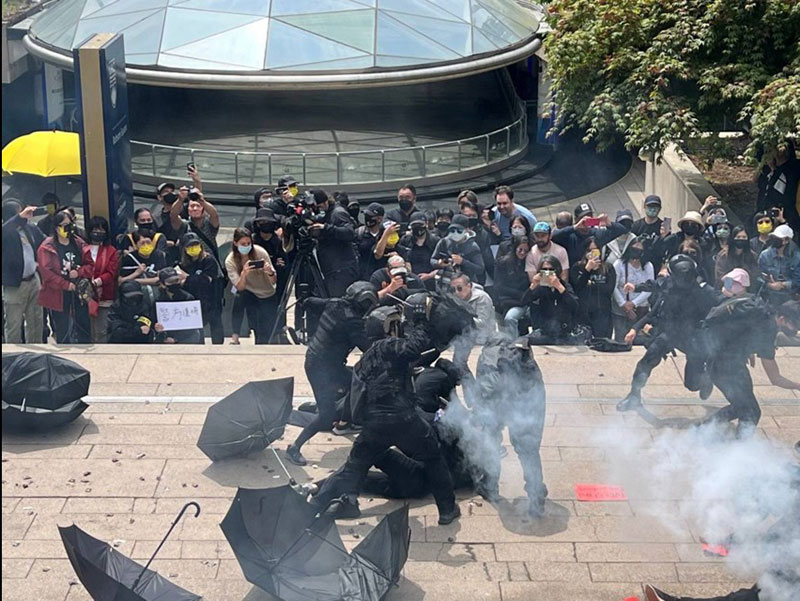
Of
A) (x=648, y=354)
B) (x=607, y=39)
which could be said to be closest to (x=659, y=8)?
(x=607, y=39)

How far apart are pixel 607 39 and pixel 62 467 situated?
939 cm

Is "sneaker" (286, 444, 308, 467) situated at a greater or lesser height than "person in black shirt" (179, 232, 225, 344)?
lesser

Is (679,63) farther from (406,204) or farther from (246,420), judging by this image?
(246,420)

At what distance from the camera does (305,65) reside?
19.9 metres

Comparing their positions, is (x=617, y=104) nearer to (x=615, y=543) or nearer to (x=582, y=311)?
(x=582, y=311)

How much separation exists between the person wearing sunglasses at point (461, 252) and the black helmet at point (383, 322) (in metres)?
3.10

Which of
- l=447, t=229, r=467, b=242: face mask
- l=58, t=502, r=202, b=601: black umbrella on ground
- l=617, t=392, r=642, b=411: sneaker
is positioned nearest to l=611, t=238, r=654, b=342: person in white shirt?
l=447, t=229, r=467, b=242: face mask

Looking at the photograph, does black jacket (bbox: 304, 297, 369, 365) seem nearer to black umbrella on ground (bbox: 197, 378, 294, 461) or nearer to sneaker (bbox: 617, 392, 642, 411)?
black umbrella on ground (bbox: 197, 378, 294, 461)

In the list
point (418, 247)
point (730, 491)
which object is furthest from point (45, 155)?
point (730, 491)

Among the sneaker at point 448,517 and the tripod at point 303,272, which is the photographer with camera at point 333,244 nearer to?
the tripod at point 303,272

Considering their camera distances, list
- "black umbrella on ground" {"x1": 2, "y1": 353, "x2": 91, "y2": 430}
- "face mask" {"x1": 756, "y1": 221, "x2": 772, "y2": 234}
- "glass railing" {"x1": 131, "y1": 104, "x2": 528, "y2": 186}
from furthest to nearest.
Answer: "glass railing" {"x1": 131, "y1": 104, "x2": 528, "y2": 186} → "face mask" {"x1": 756, "y1": 221, "x2": 772, "y2": 234} → "black umbrella on ground" {"x1": 2, "y1": 353, "x2": 91, "y2": 430}

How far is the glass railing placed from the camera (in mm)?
19094

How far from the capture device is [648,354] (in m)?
9.55

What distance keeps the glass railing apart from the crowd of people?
7.39 m
